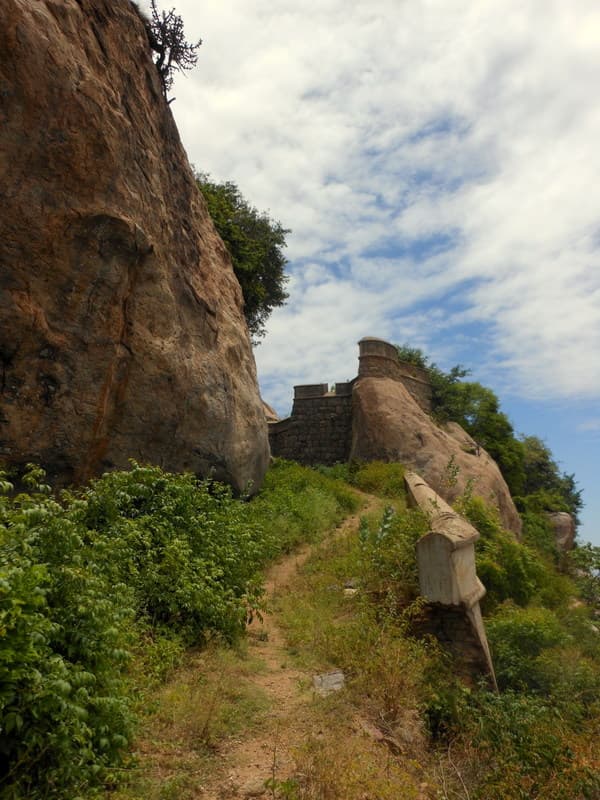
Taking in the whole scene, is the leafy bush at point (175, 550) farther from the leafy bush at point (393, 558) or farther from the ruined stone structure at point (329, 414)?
the ruined stone structure at point (329, 414)

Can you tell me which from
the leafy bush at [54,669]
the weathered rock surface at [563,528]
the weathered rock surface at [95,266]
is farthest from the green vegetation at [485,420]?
the leafy bush at [54,669]

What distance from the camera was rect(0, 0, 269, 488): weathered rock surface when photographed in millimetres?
5375

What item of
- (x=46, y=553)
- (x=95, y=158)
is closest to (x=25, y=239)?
(x=95, y=158)

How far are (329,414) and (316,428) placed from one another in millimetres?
594

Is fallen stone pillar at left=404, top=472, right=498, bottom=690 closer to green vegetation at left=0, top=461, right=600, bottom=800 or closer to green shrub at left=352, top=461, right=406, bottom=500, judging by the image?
green vegetation at left=0, top=461, right=600, bottom=800

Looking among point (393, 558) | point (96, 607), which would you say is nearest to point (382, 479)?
point (393, 558)

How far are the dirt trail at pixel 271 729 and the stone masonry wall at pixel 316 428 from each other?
1066 cm

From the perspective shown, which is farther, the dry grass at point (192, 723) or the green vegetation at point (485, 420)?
the green vegetation at point (485, 420)

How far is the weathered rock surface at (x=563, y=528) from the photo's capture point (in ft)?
60.5

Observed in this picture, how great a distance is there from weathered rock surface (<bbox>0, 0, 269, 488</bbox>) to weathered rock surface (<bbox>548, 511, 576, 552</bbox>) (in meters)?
14.3

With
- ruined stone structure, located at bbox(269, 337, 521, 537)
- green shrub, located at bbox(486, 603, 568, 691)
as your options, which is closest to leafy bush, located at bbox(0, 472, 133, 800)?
green shrub, located at bbox(486, 603, 568, 691)

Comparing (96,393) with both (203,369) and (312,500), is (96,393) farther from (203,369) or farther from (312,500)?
(312,500)

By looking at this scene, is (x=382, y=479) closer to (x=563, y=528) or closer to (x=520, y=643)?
(x=520, y=643)

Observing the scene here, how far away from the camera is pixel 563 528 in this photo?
1897 centimetres
